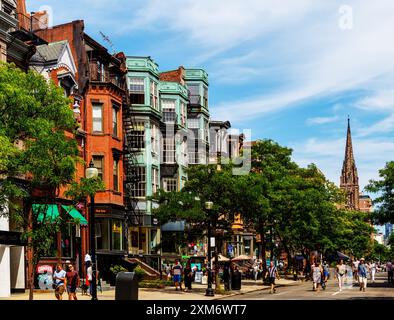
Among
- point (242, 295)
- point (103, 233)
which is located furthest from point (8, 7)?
point (242, 295)

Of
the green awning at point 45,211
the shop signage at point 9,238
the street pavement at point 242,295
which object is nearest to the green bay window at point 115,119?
the street pavement at point 242,295

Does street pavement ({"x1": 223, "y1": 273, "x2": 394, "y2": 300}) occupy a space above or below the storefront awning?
below

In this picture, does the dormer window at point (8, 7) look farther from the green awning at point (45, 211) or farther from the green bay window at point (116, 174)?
the green bay window at point (116, 174)

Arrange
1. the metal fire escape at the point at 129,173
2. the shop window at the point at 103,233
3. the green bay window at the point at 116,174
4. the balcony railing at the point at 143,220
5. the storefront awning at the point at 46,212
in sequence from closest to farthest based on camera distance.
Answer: the storefront awning at the point at 46,212 → the shop window at the point at 103,233 → the green bay window at the point at 116,174 → the metal fire escape at the point at 129,173 → the balcony railing at the point at 143,220

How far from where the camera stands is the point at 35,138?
75.7 feet

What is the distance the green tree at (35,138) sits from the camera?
2241 cm

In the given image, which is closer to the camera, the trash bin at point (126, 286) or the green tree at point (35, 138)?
the trash bin at point (126, 286)

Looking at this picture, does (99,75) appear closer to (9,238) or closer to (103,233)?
(103,233)


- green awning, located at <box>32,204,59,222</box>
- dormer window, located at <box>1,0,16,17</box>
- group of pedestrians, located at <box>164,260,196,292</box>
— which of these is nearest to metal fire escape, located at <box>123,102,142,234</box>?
group of pedestrians, located at <box>164,260,196,292</box>

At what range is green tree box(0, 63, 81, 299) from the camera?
22.4 metres

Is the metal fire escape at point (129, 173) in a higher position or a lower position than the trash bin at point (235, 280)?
higher

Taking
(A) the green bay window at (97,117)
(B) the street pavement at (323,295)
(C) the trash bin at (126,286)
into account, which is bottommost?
(B) the street pavement at (323,295)

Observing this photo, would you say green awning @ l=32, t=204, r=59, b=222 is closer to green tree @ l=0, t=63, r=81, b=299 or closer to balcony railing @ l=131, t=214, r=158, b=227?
green tree @ l=0, t=63, r=81, b=299

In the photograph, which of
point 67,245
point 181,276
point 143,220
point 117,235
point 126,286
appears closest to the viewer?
point 126,286
